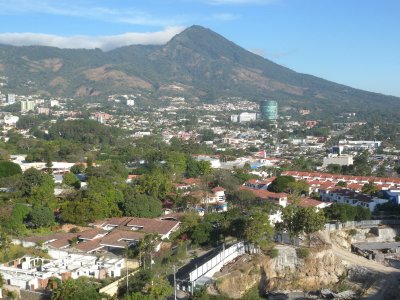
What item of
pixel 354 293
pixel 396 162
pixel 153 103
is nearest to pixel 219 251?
pixel 354 293

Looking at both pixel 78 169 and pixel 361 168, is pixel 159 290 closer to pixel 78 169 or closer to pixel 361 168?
pixel 78 169

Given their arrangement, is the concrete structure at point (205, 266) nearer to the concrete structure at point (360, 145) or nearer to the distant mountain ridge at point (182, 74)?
the concrete structure at point (360, 145)

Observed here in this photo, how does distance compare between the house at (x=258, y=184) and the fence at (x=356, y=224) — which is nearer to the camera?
the fence at (x=356, y=224)

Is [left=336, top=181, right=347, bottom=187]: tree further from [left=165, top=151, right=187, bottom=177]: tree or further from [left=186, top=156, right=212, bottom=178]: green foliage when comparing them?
[left=165, top=151, right=187, bottom=177]: tree

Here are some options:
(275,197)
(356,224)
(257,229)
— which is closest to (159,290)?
(257,229)

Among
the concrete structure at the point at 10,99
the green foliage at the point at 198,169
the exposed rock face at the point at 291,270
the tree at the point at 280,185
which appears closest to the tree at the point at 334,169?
the green foliage at the point at 198,169

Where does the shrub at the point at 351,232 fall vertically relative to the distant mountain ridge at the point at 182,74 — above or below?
below

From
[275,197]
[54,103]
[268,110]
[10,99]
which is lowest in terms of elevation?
[275,197]
